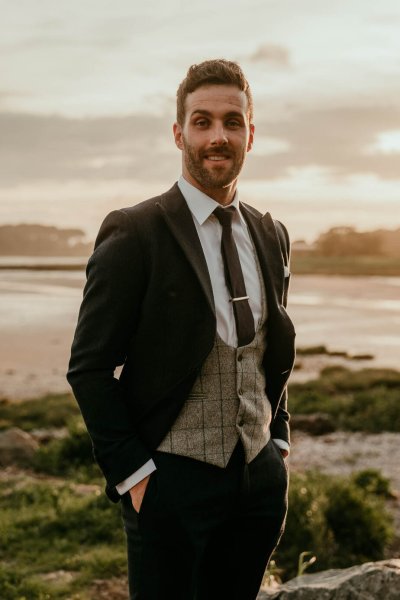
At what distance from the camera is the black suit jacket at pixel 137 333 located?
7.68ft

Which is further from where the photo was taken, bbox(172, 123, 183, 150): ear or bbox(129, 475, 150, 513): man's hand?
bbox(172, 123, 183, 150): ear

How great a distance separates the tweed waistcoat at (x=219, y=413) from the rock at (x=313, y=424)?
9526 mm

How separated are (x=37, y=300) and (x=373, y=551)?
4055 centimetres

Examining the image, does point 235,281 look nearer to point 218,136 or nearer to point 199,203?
point 199,203

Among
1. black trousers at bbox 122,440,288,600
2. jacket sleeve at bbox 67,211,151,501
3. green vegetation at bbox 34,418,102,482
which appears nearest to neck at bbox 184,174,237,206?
jacket sleeve at bbox 67,211,151,501

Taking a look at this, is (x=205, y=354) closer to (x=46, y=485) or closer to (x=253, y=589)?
(x=253, y=589)

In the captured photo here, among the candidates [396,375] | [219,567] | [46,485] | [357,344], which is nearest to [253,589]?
[219,567]

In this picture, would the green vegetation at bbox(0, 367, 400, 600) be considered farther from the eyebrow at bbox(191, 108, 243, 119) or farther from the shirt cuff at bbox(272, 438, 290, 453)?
the eyebrow at bbox(191, 108, 243, 119)

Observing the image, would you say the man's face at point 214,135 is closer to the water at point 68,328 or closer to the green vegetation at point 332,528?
the green vegetation at point 332,528

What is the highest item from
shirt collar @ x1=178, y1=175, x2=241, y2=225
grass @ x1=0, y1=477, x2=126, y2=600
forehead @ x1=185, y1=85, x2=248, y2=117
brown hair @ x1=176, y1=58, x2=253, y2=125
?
brown hair @ x1=176, y1=58, x2=253, y2=125

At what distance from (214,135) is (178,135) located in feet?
0.68

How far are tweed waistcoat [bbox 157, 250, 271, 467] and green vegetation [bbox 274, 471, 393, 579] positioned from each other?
11.6ft

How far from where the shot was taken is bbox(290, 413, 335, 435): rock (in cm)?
1180

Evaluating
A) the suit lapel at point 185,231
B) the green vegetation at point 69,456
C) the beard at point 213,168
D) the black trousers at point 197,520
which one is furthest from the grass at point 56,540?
the beard at point 213,168
